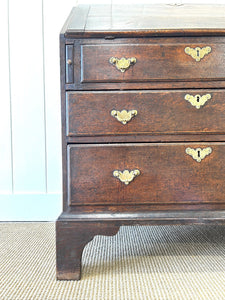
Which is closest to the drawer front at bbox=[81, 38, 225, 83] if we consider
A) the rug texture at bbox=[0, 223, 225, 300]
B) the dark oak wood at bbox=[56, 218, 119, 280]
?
the dark oak wood at bbox=[56, 218, 119, 280]

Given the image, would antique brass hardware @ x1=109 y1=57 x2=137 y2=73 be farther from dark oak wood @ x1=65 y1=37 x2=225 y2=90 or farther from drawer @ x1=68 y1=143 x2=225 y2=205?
drawer @ x1=68 y1=143 x2=225 y2=205

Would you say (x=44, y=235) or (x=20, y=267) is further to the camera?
(x=44, y=235)

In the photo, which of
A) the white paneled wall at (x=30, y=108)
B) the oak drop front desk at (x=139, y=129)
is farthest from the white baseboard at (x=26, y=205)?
the oak drop front desk at (x=139, y=129)

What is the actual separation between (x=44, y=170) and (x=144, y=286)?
92 centimetres

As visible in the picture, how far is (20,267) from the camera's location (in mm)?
1321

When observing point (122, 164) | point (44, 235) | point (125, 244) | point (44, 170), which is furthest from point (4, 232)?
point (122, 164)

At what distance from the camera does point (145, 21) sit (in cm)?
131

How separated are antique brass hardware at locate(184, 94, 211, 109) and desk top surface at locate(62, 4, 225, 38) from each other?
0.20 meters

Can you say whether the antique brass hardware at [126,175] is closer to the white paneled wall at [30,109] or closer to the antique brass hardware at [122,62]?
the antique brass hardware at [122,62]

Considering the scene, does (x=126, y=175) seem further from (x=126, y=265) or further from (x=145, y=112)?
(x=126, y=265)

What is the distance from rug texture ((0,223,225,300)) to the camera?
112 centimetres

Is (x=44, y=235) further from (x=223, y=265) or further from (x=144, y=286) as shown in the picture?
(x=223, y=265)

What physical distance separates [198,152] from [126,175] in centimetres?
25

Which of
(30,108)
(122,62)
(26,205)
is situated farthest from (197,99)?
(26,205)
